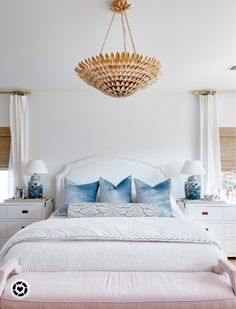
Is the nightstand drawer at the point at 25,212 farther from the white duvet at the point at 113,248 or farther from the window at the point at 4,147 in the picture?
the white duvet at the point at 113,248

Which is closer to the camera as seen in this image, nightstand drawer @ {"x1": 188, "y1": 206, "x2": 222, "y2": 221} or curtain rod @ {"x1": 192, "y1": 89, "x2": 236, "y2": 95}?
nightstand drawer @ {"x1": 188, "y1": 206, "x2": 222, "y2": 221}

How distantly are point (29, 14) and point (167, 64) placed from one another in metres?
1.66

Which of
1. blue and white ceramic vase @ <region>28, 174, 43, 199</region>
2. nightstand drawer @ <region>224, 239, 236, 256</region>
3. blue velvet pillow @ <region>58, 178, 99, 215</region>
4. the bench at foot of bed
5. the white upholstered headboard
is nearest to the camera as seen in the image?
the bench at foot of bed

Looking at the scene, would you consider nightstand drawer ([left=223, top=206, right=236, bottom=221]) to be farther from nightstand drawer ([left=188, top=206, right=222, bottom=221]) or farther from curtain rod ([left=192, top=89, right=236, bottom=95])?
curtain rod ([left=192, top=89, right=236, bottom=95])

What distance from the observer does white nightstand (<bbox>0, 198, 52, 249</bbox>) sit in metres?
3.83

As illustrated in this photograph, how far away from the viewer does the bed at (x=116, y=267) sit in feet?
5.36

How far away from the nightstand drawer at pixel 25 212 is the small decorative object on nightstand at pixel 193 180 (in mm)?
2043

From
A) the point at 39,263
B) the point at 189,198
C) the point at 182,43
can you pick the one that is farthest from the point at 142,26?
the point at 189,198

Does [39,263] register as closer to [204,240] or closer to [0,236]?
[204,240]

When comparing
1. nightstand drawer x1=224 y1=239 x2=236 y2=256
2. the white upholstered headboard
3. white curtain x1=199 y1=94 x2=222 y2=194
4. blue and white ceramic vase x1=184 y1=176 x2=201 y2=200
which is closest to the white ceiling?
white curtain x1=199 y1=94 x2=222 y2=194

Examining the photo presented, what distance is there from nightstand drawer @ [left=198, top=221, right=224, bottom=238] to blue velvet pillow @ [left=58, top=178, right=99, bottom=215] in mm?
1533

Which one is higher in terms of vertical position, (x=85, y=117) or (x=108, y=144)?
(x=85, y=117)

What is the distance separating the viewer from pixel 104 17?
89.3 inches

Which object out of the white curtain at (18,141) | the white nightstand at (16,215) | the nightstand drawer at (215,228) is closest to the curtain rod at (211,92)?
the nightstand drawer at (215,228)
